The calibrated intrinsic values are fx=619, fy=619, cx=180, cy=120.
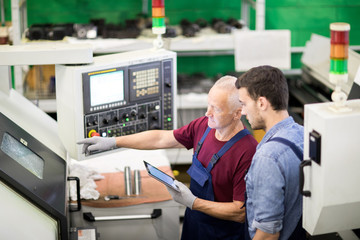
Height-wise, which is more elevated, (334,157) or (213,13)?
(213,13)

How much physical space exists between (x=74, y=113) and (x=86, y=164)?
75cm

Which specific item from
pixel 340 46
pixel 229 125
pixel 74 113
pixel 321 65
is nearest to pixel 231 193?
pixel 229 125

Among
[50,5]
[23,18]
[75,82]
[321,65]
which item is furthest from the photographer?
[50,5]

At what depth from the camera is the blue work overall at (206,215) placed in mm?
2765

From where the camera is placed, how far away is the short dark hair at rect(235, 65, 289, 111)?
2332 millimetres

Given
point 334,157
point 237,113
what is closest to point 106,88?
point 237,113

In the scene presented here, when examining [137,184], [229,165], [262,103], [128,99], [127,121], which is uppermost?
[262,103]

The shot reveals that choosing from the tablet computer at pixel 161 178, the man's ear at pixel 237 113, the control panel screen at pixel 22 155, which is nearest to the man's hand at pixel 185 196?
the tablet computer at pixel 161 178

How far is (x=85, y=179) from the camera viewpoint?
3.25m

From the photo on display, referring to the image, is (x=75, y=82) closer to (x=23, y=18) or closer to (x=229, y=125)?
(x=229, y=125)

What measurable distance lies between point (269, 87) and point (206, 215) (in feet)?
2.63

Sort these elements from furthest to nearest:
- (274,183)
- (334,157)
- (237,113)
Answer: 1. (237,113)
2. (274,183)
3. (334,157)

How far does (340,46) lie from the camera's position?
1.97 m

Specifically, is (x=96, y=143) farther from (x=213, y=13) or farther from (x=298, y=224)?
(x=213, y=13)
